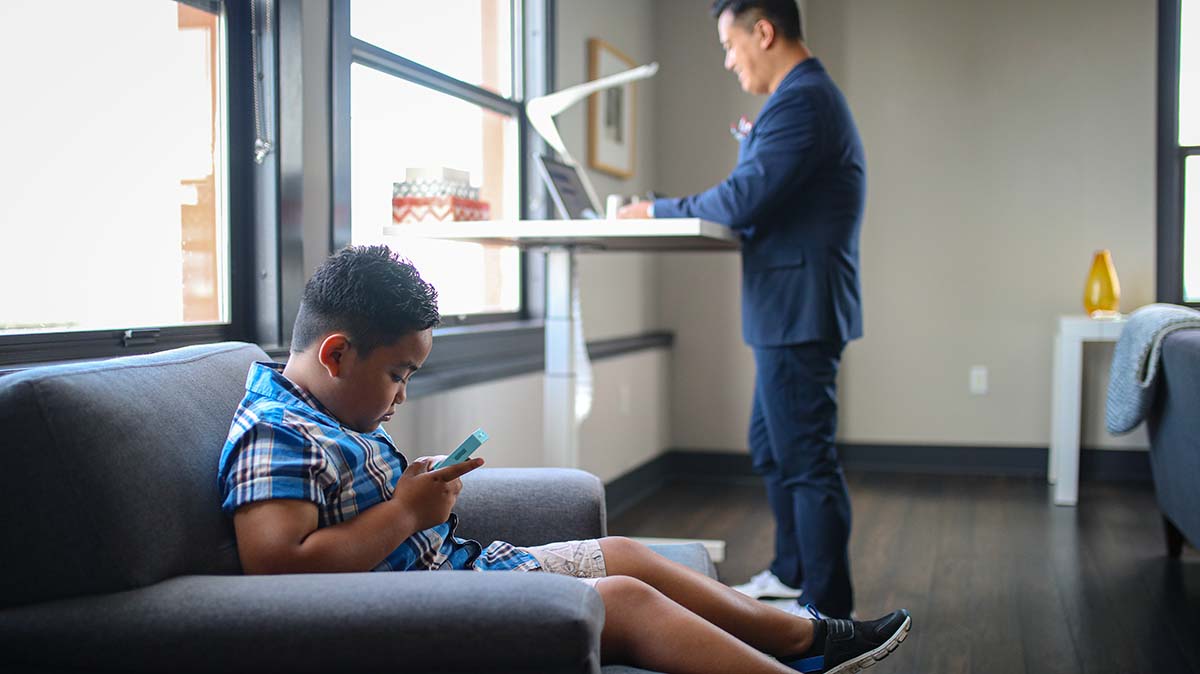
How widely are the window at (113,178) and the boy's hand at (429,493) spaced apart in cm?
67

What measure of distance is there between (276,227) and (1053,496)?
10.1 ft

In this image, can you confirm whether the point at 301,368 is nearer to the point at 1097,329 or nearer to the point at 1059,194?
the point at 1097,329

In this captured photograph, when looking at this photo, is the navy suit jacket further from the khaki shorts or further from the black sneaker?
the khaki shorts

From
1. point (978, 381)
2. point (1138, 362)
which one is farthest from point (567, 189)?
point (978, 381)

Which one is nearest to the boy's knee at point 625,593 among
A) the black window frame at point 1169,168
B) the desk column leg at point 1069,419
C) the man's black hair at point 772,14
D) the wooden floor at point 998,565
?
the wooden floor at point 998,565

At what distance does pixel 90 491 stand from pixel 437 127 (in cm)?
188

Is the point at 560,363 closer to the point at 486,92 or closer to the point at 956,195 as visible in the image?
the point at 486,92

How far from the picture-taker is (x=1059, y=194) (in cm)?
432

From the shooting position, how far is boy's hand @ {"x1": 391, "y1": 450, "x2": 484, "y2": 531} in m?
1.29

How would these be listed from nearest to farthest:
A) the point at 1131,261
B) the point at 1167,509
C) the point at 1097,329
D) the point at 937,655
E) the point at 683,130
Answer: the point at 937,655, the point at 1167,509, the point at 1097,329, the point at 1131,261, the point at 683,130

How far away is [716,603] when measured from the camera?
1455 millimetres

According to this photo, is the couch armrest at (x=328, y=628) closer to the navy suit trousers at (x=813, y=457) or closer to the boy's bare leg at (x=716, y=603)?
the boy's bare leg at (x=716, y=603)

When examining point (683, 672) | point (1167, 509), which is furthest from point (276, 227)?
point (1167, 509)

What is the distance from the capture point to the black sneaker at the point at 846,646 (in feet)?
4.89
